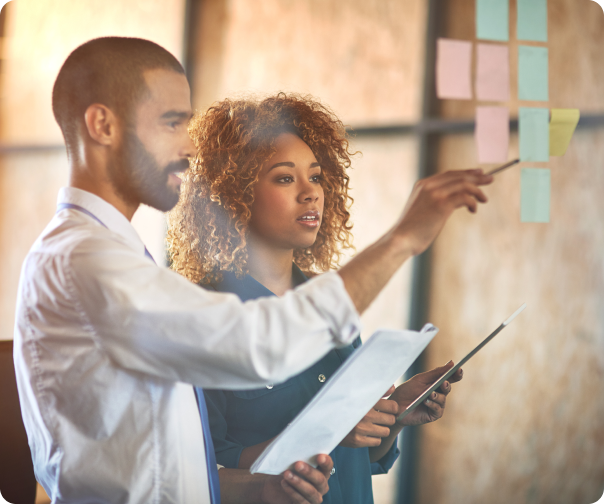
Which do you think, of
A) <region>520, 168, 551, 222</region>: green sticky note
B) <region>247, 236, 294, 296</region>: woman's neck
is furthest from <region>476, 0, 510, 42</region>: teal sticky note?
<region>247, 236, 294, 296</region>: woman's neck

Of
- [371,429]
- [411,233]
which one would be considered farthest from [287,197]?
[371,429]

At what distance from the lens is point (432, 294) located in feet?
3.36

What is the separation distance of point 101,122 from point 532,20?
2.82 feet

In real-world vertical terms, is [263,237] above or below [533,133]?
below

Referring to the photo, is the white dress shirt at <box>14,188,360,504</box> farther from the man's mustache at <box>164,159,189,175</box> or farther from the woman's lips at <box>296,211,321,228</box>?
the woman's lips at <box>296,211,321,228</box>

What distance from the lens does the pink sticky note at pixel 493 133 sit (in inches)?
38.5

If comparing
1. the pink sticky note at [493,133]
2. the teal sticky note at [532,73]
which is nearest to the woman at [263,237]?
→ the pink sticky note at [493,133]

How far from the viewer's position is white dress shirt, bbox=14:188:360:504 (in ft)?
1.59

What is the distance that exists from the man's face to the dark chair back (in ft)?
1.74

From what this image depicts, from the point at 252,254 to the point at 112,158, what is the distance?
11.7 inches

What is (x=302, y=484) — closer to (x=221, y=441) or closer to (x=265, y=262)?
(x=221, y=441)

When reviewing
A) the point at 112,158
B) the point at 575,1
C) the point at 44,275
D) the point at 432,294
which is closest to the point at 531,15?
the point at 575,1

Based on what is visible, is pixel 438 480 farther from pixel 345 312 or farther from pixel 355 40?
pixel 355 40

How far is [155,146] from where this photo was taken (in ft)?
2.07
